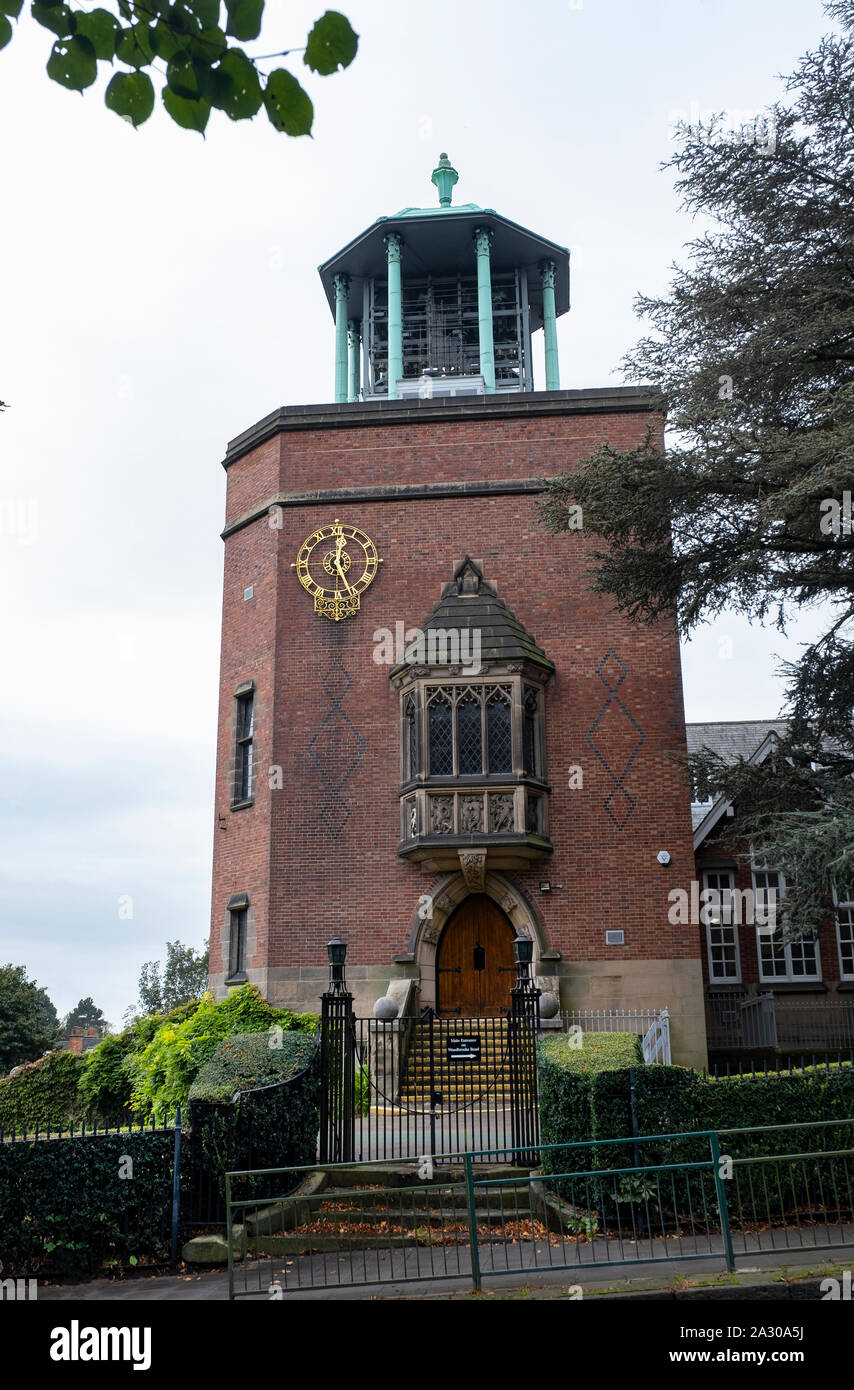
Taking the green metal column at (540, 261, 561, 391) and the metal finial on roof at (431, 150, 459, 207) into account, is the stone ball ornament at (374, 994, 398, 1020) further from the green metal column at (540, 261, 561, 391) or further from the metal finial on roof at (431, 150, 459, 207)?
the metal finial on roof at (431, 150, 459, 207)

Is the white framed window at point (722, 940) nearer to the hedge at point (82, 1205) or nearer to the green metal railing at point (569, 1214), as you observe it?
the green metal railing at point (569, 1214)

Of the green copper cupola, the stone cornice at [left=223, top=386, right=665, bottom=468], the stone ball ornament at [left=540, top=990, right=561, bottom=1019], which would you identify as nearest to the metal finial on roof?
the green copper cupola

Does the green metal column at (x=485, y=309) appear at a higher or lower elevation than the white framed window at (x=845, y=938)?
higher

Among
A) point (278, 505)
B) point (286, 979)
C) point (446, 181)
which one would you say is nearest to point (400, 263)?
point (446, 181)

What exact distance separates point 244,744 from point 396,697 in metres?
3.23

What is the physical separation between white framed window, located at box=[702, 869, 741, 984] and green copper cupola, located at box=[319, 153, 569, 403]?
13092mm

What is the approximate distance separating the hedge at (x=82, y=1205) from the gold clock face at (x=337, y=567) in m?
12.1

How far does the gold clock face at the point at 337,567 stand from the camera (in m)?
21.8

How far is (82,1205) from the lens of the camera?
10.9 metres

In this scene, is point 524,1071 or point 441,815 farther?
point 441,815

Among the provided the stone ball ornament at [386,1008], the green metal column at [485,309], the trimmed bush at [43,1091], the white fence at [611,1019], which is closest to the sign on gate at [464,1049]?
the stone ball ornament at [386,1008]

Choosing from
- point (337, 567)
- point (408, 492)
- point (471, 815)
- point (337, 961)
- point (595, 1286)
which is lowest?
point (595, 1286)

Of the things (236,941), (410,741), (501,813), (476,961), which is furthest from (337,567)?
(476,961)

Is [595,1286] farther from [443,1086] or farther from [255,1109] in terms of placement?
[443,1086]
